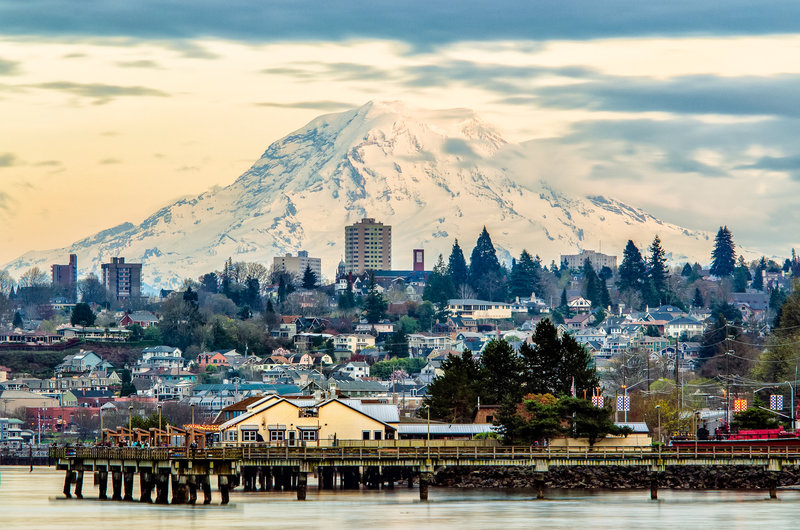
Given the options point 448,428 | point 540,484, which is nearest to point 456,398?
point 448,428

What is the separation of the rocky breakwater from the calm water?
13.9 feet

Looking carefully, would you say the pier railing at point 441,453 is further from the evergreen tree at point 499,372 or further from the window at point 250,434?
the evergreen tree at point 499,372

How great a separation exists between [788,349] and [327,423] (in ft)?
235

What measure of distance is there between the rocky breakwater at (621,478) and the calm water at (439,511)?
4.23 meters

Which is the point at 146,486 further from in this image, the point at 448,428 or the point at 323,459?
the point at 448,428

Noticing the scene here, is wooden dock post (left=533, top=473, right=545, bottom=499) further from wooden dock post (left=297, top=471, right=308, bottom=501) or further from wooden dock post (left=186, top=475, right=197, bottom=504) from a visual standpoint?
wooden dock post (left=186, top=475, right=197, bottom=504)

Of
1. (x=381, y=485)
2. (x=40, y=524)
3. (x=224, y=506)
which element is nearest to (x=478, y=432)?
(x=381, y=485)

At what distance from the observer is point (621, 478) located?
433 ft

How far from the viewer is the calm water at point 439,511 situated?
3826 inches

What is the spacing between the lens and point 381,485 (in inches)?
5433

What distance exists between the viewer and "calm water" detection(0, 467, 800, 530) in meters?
97.2

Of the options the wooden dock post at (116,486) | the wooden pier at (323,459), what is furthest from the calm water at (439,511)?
the wooden dock post at (116,486)

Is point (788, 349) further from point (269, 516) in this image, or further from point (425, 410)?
point (269, 516)

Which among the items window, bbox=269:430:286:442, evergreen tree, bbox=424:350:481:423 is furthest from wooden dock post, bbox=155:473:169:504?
evergreen tree, bbox=424:350:481:423
